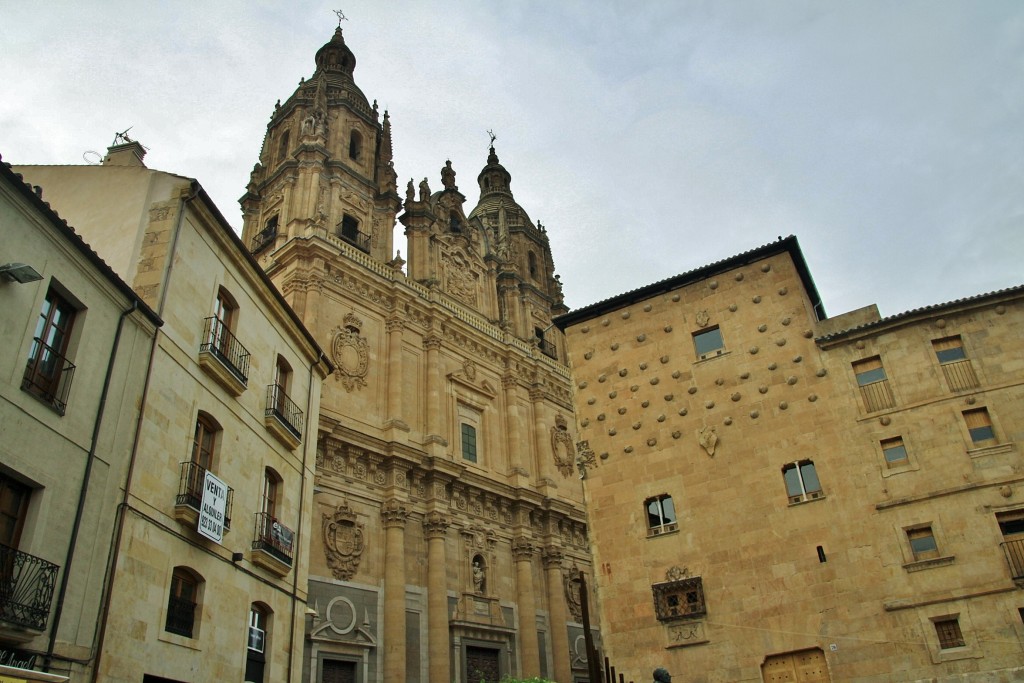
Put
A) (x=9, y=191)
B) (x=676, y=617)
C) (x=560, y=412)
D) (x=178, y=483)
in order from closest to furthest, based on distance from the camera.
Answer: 1. (x=9, y=191)
2. (x=178, y=483)
3. (x=676, y=617)
4. (x=560, y=412)

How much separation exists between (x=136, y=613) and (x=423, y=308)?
72.5ft

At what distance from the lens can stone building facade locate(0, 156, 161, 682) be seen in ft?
34.7

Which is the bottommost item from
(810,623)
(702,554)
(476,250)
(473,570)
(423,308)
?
(810,623)

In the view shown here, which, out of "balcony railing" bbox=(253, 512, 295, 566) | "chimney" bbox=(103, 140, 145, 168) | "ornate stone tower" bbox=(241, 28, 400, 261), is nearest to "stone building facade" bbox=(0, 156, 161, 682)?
"balcony railing" bbox=(253, 512, 295, 566)

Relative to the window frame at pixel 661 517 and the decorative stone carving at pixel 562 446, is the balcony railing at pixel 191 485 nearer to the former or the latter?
the window frame at pixel 661 517

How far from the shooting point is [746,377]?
66.9 feet

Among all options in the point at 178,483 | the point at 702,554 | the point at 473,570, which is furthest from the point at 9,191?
the point at 473,570

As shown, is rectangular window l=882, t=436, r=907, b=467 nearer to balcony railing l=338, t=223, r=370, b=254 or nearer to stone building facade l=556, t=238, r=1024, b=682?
stone building facade l=556, t=238, r=1024, b=682

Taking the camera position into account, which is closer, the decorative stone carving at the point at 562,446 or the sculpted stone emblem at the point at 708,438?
the sculpted stone emblem at the point at 708,438

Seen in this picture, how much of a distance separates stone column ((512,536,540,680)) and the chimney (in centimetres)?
2004

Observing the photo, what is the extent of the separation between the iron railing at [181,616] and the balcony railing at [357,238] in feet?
68.3

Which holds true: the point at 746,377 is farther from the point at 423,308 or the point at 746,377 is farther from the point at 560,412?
the point at 560,412

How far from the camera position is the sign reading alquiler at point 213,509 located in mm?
14367

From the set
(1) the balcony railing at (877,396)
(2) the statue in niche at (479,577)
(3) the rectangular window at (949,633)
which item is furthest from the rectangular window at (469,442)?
(3) the rectangular window at (949,633)
